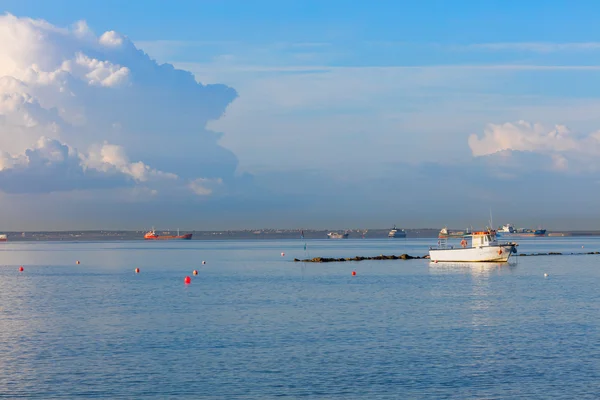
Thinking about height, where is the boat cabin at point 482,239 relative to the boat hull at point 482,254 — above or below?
above

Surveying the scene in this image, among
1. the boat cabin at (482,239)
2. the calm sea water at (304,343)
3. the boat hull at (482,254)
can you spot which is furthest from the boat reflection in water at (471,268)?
the calm sea water at (304,343)

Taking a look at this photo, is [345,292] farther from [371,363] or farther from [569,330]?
[371,363]

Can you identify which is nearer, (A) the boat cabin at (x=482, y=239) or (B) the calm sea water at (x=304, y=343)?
(B) the calm sea water at (x=304, y=343)

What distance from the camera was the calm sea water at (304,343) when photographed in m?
33.9

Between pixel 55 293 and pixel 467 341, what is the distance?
50.9 m

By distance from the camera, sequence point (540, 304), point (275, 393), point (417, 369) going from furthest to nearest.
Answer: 1. point (540, 304)
2. point (417, 369)
3. point (275, 393)

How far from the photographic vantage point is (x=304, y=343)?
44.8 m

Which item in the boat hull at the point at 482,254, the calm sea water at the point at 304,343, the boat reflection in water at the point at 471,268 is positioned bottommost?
the calm sea water at the point at 304,343

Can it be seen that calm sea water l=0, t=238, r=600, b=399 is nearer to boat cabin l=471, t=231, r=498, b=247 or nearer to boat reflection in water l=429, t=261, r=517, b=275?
boat reflection in water l=429, t=261, r=517, b=275

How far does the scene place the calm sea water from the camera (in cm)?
3394

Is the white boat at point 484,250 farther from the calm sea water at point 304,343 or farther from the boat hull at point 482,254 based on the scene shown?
the calm sea water at point 304,343

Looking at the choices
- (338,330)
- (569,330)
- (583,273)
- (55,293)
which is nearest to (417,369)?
(338,330)

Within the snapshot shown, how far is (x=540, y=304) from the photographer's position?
219 feet

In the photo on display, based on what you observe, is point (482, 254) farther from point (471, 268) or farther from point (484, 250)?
point (471, 268)
